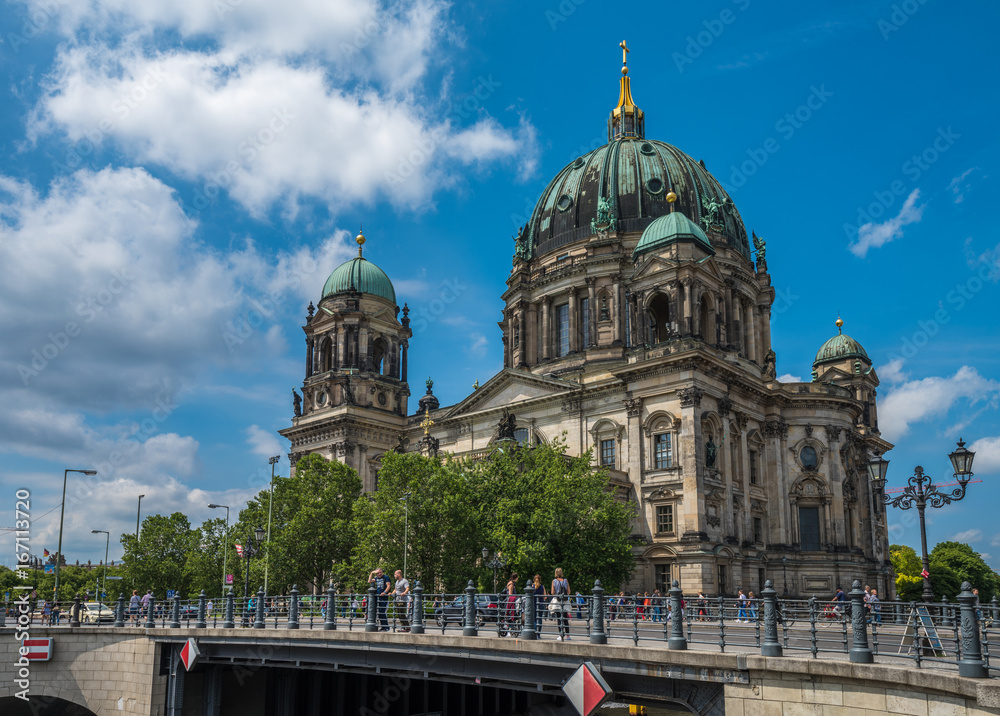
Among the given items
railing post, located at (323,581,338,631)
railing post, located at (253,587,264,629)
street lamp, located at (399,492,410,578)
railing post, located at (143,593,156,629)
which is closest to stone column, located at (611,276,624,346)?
street lamp, located at (399,492,410,578)

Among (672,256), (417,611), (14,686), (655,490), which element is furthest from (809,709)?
(672,256)

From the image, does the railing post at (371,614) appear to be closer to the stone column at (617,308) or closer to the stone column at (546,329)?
the stone column at (617,308)

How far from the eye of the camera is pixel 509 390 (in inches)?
2456

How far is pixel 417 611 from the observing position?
24312 mm

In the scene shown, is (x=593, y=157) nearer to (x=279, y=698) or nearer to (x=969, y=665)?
(x=279, y=698)

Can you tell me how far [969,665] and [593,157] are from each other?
63.1m

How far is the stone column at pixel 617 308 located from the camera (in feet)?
206

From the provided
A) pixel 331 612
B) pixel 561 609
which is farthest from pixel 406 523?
pixel 561 609

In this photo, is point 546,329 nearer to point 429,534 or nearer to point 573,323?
point 573,323

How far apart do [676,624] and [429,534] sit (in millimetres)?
25259

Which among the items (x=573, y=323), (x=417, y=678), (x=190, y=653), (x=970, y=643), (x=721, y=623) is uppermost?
(x=573, y=323)

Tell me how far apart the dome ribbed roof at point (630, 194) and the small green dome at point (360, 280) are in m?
12.9

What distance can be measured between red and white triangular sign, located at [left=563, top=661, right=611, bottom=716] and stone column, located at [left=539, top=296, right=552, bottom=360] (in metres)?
48.8

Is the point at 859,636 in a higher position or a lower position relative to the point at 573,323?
lower
